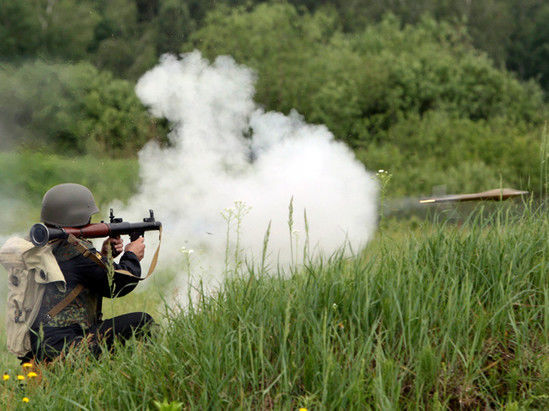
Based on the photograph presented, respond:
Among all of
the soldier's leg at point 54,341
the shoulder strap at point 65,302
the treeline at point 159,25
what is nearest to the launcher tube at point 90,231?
the shoulder strap at point 65,302

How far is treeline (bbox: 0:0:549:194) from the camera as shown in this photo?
46.5ft

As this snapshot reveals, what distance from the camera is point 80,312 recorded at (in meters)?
4.50

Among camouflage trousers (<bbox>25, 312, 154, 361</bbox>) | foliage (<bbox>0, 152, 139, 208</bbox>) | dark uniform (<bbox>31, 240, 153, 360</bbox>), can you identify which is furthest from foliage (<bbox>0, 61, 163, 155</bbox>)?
camouflage trousers (<bbox>25, 312, 154, 361</bbox>)

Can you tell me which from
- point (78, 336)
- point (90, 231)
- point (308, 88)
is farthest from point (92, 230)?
point (308, 88)

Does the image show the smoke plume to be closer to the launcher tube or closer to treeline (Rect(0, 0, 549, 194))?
the launcher tube

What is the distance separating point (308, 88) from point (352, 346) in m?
16.3

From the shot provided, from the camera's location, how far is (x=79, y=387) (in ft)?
11.5

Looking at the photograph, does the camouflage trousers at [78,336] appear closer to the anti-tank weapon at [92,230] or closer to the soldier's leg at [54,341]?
the soldier's leg at [54,341]

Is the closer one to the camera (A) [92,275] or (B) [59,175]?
(A) [92,275]

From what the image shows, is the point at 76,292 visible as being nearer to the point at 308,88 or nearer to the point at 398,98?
the point at 308,88

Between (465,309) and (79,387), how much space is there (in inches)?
73.9

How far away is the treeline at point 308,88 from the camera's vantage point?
1418 cm

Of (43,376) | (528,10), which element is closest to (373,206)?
(43,376)

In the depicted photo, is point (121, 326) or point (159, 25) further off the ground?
point (159, 25)
